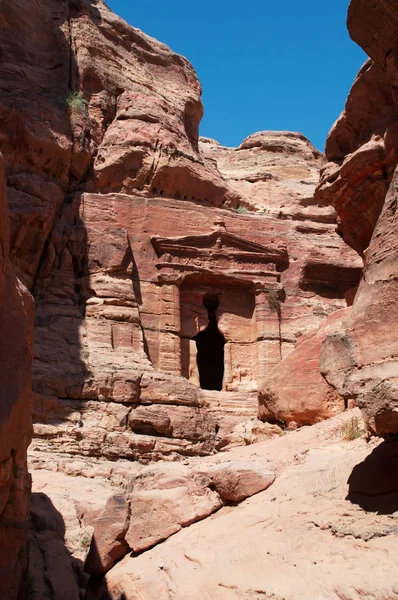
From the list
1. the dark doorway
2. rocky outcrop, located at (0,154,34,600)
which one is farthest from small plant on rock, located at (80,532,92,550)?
the dark doorway

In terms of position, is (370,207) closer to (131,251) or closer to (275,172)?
(131,251)

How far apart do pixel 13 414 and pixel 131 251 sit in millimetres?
17785

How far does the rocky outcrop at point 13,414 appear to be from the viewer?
807cm

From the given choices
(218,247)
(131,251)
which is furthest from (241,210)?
(131,251)

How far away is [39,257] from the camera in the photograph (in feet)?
78.3

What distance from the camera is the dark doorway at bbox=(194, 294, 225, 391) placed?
2967cm

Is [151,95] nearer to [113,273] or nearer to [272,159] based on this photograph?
[113,273]

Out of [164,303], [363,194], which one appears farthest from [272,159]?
[363,194]

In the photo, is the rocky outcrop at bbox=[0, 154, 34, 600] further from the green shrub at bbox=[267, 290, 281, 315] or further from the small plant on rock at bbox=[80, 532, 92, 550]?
the green shrub at bbox=[267, 290, 281, 315]

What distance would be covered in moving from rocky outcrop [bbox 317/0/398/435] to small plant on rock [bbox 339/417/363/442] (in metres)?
2.46

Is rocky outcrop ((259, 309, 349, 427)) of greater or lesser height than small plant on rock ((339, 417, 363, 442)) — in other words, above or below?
above

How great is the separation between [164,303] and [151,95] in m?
8.94

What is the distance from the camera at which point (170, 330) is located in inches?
992

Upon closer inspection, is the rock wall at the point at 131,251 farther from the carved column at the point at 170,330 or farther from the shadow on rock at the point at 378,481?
the shadow on rock at the point at 378,481
